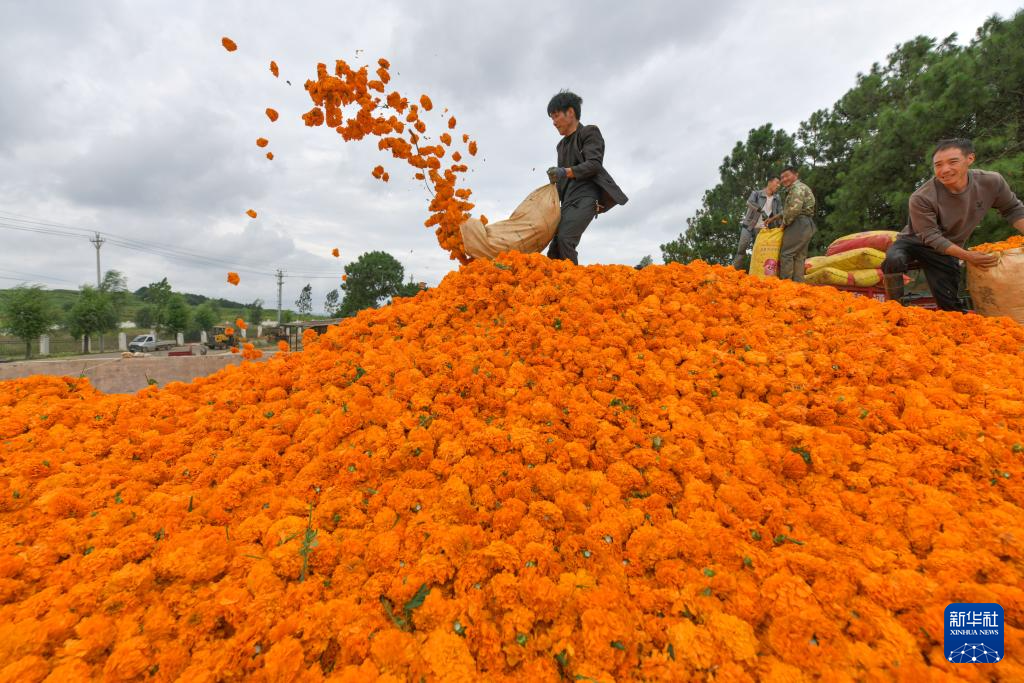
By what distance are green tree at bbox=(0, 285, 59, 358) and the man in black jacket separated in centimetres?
3569

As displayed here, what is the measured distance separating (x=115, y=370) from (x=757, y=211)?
8.77 meters

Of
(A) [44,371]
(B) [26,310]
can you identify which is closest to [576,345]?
(A) [44,371]

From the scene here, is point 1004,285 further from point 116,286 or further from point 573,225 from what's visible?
point 116,286

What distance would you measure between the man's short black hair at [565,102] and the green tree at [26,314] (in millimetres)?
35656

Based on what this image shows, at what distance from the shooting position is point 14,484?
1.79m

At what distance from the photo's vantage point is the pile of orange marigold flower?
120 centimetres

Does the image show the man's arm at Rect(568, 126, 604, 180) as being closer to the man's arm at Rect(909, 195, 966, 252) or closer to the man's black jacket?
the man's black jacket

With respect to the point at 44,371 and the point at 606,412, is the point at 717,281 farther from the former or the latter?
the point at 44,371

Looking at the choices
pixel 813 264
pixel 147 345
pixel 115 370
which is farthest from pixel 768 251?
pixel 147 345

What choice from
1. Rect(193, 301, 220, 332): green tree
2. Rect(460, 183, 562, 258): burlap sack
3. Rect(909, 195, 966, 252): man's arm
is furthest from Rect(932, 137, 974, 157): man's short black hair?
Rect(193, 301, 220, 332): green tree

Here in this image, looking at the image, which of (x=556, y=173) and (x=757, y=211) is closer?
(x=556, y=173)

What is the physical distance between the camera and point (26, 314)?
945 inches

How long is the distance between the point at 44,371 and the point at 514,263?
4.51m

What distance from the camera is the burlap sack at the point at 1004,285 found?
127 inches
